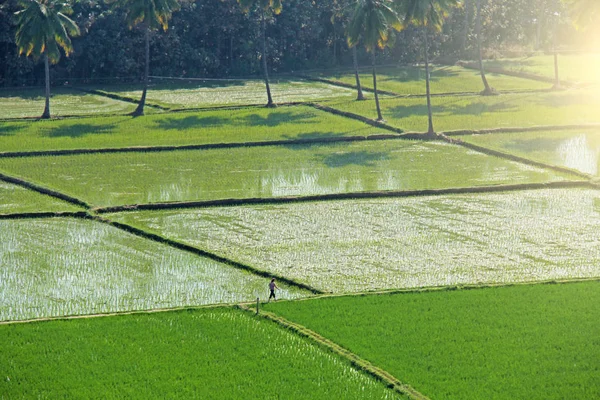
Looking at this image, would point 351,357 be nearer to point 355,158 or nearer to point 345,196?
point 345,196

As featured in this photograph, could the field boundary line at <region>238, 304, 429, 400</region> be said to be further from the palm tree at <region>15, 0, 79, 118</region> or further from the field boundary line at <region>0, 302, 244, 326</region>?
the palm tree at <region>15, 0, 79, 118</region>

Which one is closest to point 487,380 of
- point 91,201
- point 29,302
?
point 29,302

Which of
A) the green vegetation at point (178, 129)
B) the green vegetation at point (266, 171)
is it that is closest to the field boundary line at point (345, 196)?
the green vegetation at point (266, 171)

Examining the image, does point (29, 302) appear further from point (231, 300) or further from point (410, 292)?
point (410, 292)

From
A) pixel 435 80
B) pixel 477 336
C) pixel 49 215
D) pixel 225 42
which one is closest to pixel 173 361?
pixel 477 336

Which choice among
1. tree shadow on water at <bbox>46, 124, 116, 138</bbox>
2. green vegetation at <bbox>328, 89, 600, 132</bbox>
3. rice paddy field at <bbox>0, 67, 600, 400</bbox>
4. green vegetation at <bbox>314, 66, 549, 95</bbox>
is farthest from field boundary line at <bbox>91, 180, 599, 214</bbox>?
green vegetation at <bbox>314, 66, 549, 95</bbox>

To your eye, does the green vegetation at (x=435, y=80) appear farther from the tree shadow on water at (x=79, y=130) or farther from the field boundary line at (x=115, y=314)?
the field boundary line at (x=115, y=314)
